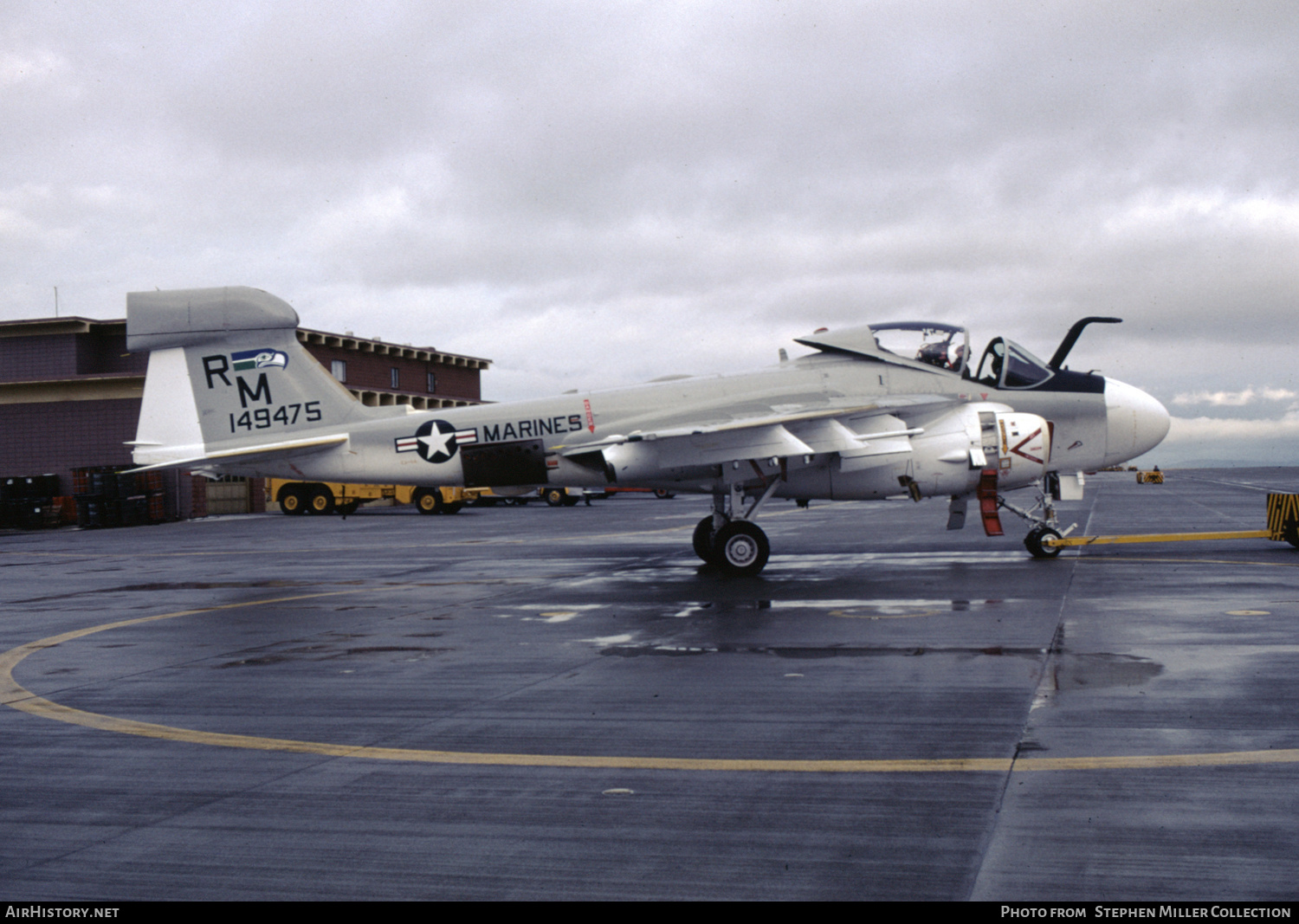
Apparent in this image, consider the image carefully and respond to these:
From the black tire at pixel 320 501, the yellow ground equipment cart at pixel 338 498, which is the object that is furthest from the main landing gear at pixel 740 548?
the black tire at pixel 320 501

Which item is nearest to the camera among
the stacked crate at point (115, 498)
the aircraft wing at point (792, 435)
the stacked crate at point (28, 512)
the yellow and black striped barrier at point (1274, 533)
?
the aircraft wing at point (792, 435)

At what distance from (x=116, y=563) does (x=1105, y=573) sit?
2028 centimetres

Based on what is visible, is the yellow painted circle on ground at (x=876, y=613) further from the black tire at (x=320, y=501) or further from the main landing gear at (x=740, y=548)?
the black tire at (x=320, y=501)

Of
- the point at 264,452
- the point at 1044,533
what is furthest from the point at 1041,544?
the point at 264,452

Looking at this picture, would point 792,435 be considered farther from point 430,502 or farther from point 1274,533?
point 430,502

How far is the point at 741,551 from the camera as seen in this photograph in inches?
595

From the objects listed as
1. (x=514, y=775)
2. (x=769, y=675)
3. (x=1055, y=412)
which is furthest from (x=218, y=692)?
(x=1055, y=412)

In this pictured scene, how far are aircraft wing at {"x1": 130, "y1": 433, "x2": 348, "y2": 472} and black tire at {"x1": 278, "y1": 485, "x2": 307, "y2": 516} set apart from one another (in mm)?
30670

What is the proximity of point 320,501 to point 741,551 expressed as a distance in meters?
34.9

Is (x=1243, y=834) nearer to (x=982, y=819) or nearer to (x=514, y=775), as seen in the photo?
(x=982, y=819)

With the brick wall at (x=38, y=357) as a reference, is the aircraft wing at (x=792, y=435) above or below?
below

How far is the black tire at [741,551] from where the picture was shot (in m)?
15.1

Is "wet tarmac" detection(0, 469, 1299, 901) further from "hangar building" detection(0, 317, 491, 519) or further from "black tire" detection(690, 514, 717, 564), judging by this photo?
"hangar building" detection(0, 317, 491, 519)

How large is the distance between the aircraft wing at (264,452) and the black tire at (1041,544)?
454 inches
